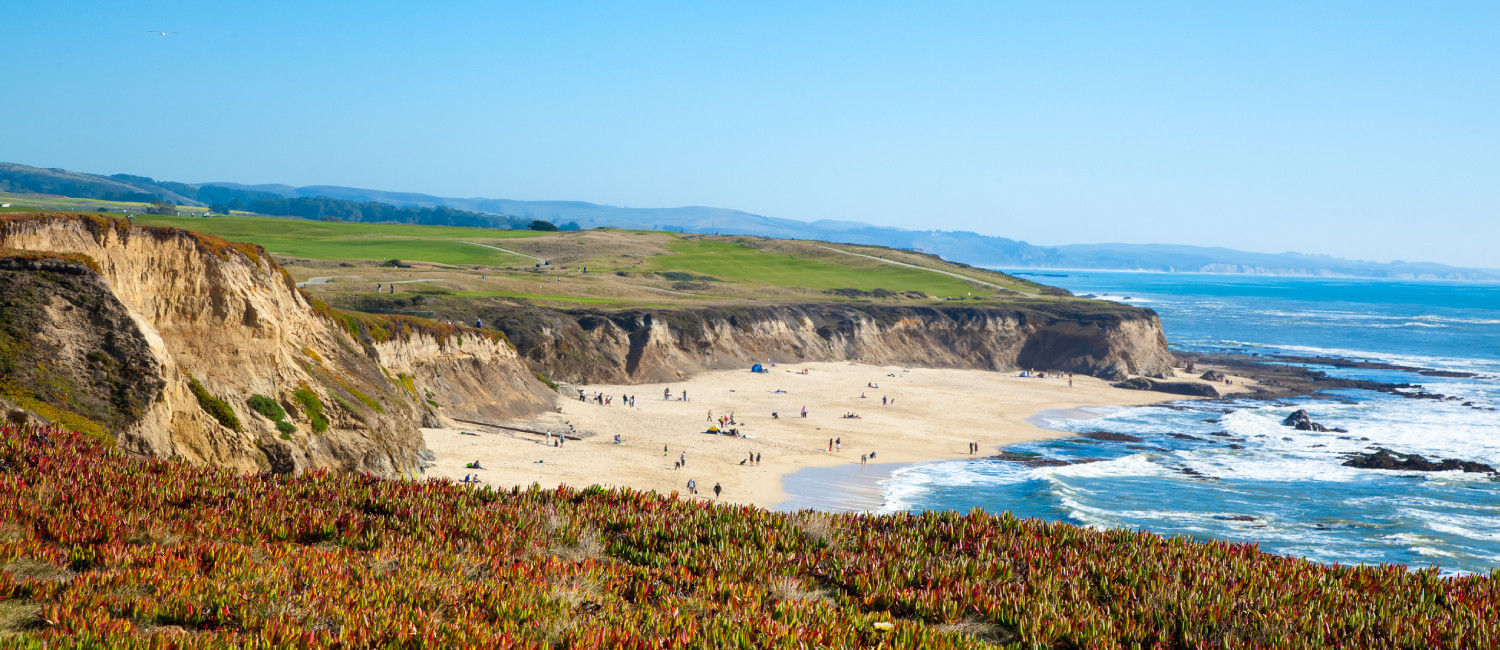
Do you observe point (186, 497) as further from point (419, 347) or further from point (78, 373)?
point (419, 347)

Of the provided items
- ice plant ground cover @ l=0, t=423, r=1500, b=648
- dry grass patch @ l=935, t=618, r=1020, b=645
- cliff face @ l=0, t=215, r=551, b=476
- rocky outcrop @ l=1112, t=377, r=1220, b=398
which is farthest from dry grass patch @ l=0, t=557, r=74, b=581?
rocky outcrop @ l=1112, t=377, r=1220, b=398

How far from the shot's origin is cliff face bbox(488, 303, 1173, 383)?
6462 centimetres

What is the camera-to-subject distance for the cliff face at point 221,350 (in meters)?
20.2

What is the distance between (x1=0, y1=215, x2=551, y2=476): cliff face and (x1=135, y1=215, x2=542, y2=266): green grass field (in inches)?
2915

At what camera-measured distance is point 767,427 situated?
49.4 metres

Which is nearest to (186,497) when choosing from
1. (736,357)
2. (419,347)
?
(419,347)

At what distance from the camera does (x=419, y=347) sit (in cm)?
4359

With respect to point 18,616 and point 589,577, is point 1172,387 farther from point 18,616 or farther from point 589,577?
point 18,616

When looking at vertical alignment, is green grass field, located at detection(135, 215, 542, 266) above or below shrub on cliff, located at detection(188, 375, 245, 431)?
above

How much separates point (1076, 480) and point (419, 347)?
29.9 m

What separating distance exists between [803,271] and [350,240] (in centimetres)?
5741

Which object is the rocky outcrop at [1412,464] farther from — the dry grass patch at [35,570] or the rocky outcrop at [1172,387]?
the dry grass patch at [35,570]

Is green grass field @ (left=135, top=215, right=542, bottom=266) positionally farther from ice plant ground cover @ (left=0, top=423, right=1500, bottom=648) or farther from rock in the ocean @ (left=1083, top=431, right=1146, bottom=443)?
ice plant ground cover @ (left=0, top=423, right=1500, bottom=648)

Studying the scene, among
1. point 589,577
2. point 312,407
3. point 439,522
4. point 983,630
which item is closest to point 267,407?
point 312,407
